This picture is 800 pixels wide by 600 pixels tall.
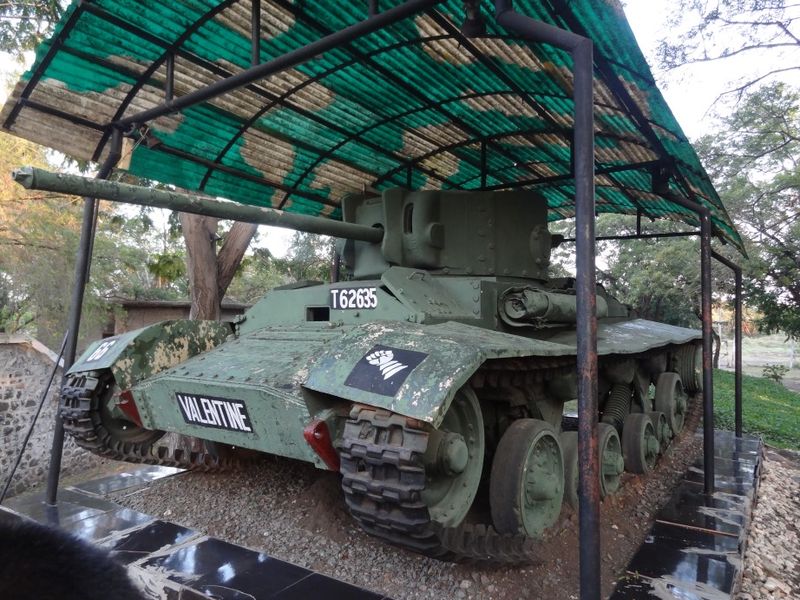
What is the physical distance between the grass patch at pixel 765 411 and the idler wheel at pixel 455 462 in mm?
9002

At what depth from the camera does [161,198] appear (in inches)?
142

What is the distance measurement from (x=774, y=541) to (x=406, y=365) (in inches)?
169

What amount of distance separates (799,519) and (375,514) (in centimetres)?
534

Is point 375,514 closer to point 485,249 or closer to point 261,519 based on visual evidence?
point 261,519

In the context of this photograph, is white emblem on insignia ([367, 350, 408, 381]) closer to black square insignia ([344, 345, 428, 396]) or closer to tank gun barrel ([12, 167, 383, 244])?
black square insignia ([344, 345, 428, 396])

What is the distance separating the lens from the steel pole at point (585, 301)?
2.83 meters

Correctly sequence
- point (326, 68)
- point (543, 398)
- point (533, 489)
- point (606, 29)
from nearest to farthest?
point (606, 29), point (533, 489), point (543, 398), point (326, 68)

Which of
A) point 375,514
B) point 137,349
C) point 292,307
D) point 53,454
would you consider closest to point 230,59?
point 292,307

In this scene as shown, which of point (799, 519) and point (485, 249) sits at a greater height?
point (485, 249)

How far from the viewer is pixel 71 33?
4.36m

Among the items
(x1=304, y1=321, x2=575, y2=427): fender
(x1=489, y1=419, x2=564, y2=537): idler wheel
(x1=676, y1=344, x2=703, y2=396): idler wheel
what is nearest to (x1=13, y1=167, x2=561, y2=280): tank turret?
(x1=304, y1=321, x2=575, y2=427): fender

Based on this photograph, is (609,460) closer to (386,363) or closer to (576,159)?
(386,363)

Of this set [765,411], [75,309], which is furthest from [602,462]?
[765,411]

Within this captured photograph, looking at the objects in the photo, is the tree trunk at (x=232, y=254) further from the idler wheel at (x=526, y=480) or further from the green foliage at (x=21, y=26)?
the idler wheel at (x=526, y=480)
